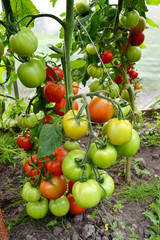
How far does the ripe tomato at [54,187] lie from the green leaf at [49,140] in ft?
0.81

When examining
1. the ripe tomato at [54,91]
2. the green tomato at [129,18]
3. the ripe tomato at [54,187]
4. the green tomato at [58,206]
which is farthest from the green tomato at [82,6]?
the green tomato at [58,206]

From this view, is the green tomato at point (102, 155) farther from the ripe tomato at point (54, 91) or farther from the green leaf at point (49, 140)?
the ripe tomato at point (54, 91)

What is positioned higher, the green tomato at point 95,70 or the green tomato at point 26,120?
the green tomato at point 95,70

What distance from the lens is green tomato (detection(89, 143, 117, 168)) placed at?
552mm

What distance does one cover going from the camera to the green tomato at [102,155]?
1.81 feet

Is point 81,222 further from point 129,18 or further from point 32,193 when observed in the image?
point 129,18

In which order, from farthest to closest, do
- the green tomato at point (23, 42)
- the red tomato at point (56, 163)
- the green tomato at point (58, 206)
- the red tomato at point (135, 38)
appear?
the red tomato at point (135, 38), the green tomato at point (58, 206), the red tomato at point (56, 163), the green tomato at point (23, 42)

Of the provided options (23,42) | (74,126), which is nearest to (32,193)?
(74,126)

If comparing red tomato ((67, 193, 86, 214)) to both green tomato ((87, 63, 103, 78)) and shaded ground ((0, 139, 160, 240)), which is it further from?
green tomato ((87, 63, 103, 78))

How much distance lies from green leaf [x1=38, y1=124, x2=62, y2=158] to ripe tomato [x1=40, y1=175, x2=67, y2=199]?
0.25 m

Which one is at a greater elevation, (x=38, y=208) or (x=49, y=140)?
(x=49, y=140)

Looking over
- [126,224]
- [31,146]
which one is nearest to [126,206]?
[126,224]

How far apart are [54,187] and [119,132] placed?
0.38 metres

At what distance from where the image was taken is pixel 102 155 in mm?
550
